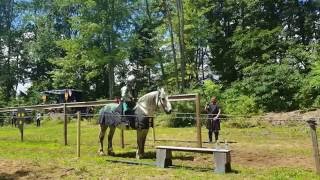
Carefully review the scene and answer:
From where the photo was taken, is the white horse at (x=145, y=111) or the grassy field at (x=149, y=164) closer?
the grassy field at (x=149, y=164)

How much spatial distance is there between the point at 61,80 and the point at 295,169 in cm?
4277

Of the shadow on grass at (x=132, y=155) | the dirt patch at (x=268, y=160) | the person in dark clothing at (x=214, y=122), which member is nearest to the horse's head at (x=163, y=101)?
the shadow on grass at (x=132, y=155)

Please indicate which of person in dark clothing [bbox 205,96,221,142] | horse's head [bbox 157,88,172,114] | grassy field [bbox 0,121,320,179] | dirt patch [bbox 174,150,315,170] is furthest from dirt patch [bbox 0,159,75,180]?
person in dark clothing [bbox 205,96,221,142]

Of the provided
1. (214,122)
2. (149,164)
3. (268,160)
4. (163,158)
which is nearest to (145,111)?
(149,164)

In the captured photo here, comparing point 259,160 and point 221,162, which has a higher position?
point 221,162

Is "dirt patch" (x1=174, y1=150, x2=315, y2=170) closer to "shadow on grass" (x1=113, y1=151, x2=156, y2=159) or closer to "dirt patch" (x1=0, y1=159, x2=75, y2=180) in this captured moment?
"shadow on grass" (x1=113, y1=151, x2=156, y2=159)

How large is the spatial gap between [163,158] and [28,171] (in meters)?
2.93

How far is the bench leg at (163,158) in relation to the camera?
11422 mm

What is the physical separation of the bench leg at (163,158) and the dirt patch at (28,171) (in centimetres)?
191

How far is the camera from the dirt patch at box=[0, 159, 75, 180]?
34.6ft

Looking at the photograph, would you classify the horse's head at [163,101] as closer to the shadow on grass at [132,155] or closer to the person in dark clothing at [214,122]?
the shadow on grass at [132,155]

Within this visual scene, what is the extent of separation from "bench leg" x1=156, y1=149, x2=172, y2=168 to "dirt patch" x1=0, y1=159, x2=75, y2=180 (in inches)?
75.2

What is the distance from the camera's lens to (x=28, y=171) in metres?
11.1

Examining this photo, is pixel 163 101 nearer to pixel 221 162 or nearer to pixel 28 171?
pixel 221 162
